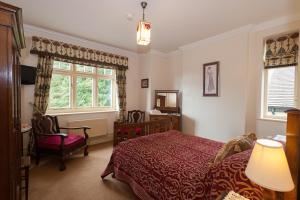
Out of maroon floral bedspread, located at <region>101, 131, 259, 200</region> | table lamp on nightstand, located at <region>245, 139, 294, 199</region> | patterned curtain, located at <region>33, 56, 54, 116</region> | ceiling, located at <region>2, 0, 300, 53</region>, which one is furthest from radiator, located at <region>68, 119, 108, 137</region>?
table lamp on nightstand, located at <region>245, 139, 294, 199</region>

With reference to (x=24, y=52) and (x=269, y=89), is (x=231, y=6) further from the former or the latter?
(x=24, y=52)

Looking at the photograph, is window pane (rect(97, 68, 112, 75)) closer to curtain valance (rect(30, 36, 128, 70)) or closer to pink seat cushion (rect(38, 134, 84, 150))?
curtain valance (rect(30, 36, 128, 70))

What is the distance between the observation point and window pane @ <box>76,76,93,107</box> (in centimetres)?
416

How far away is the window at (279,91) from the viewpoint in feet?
9.55

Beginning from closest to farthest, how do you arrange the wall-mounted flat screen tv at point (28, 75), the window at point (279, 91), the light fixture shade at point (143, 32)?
the light fixture shade at point (143, 32)
the window at point (279, 91)
the wall-mounted flat screen tv at point (28, 75)

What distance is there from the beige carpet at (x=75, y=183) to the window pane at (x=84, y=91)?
1461mm

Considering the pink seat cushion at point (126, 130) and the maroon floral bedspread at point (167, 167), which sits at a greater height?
the pink seat cushion at point (126, 130)

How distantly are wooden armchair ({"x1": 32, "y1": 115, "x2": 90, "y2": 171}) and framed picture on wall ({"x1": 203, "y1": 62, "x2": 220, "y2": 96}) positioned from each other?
2.88 m

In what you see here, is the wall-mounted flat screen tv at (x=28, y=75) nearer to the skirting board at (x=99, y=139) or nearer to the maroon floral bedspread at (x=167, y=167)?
the skirting board at (x=99, y=139)

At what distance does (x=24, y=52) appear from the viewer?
3287 millimetres

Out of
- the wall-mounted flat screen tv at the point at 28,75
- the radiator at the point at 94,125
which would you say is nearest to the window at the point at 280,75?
the radiator at the point at 94,125

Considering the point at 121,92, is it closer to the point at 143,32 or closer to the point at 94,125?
the point at 94,125

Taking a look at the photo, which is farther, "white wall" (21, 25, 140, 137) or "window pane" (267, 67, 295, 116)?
"white wall" (21, 25, 140, 137)

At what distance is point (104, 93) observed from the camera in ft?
15.2
